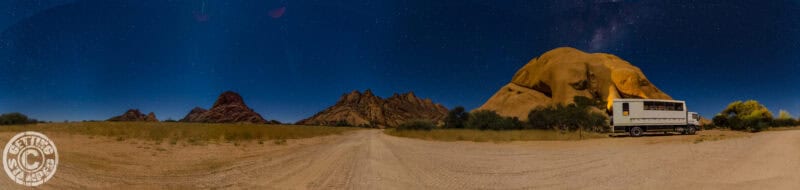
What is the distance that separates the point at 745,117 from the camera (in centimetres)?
3744

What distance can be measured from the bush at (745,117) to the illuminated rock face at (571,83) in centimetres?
2207

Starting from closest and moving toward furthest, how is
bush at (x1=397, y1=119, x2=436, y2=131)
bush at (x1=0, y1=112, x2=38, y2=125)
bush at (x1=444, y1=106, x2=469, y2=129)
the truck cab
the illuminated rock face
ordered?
bush at (x1=0, y1=112, x2=38, y2=125)
the truck cab
bush at (x1=397, y1=119, x2=436, y2=131)
bush at (x1=444, y1=106, x2=469, y2=129)
the illuminated rock face

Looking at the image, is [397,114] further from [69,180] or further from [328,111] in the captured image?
[69,180]

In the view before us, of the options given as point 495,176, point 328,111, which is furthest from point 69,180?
point 328,111

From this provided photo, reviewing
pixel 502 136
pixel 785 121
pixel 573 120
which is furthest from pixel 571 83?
pixel 502 136

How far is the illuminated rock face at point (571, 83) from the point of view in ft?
222

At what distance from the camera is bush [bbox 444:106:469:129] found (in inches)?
1689

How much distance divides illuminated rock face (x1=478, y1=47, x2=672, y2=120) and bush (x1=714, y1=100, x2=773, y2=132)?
2207cm

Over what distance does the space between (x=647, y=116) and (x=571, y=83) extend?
163 feet

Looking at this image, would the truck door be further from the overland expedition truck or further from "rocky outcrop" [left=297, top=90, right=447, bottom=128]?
"rocky outcrop" [left=297, top=90, right=447, bottom=128]

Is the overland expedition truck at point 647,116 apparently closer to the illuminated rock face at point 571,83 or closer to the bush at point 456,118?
the bush at point 456,118

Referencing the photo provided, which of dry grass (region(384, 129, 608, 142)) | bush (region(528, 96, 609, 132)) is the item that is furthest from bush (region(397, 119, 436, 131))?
bush (region(528, 96, 609, 132))

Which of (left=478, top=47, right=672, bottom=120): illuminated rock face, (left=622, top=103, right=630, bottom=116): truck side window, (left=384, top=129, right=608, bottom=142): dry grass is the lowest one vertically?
(left=384, top=129, right=608, bottom=142): dry grass
